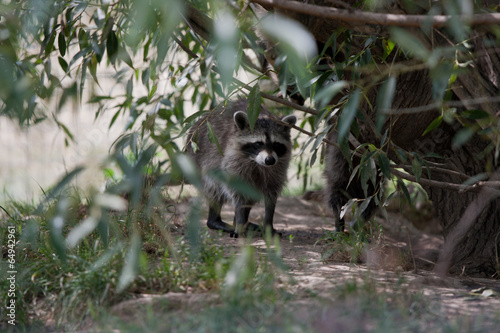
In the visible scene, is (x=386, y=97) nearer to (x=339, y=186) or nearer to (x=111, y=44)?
(x=111, y=44)

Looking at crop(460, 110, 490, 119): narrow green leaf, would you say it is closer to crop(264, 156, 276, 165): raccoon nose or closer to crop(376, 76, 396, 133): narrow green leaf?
crop(376, 76, 396, 133): narrow green leaf

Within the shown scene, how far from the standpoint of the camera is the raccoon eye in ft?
14.4

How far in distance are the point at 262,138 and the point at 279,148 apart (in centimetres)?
19

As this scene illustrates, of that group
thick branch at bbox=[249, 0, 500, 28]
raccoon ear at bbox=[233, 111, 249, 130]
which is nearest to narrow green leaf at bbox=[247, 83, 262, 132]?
thick branch at bbox=[249, 0, 500, 28]

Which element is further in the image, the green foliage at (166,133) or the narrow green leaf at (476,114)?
the narrow green leaf at (476,114)

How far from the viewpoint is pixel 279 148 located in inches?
174

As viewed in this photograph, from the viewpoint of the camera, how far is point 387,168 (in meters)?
2.57

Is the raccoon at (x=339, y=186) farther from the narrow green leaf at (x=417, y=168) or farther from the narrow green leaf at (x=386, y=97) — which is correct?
the narrow green leaf at (x=386, y=97)

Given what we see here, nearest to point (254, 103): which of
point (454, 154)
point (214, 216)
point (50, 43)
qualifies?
point (50, 43)

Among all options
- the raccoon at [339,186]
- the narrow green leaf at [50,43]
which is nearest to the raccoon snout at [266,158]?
the raccoon at [339,186]

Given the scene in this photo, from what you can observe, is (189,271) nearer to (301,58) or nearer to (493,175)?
(301,58)

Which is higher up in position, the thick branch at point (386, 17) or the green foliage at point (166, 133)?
the thick branch at point (386, 17)

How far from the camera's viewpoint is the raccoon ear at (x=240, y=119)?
427cm

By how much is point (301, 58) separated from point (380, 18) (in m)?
0.52
